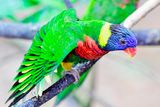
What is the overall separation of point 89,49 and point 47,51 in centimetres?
10

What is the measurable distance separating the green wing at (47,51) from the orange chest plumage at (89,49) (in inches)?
0.7

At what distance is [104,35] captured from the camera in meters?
0.94

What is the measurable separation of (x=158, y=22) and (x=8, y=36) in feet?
4.71

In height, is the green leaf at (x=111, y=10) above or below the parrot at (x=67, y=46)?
above

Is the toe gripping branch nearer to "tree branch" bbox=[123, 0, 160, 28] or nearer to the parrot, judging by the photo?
the parrot

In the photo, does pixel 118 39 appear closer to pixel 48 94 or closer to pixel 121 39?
pixel 121 39

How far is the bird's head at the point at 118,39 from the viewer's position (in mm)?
907

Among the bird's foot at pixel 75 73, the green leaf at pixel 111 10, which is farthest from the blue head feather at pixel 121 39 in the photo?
the green leaf at pixel 111 10

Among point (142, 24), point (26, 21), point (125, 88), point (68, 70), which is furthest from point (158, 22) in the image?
point (68, 70)

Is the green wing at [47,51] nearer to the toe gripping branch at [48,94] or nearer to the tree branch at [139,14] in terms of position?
the toe gripping branch at [48,94]

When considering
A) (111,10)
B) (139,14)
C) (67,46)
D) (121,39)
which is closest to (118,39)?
(121,39)

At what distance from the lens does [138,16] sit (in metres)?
1.10

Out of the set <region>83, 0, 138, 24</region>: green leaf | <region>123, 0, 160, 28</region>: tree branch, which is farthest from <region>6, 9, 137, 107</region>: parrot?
<region>83, 0, 138, 24</region>: green leaf

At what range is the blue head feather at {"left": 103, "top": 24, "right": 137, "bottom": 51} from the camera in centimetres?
91
